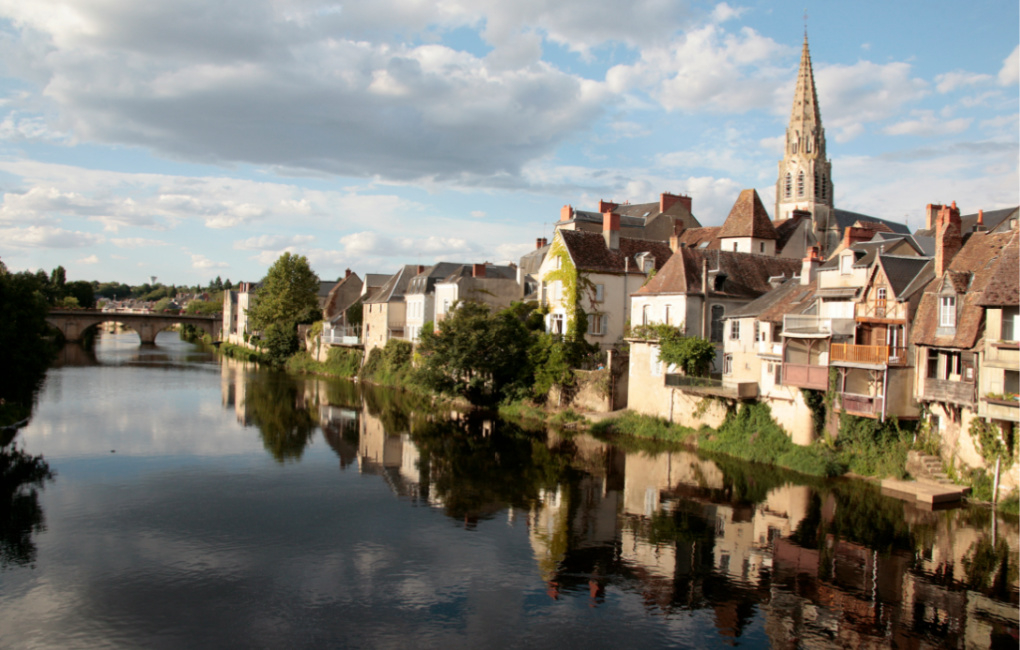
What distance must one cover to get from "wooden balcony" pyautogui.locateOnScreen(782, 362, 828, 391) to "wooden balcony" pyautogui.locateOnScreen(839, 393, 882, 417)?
94 cm

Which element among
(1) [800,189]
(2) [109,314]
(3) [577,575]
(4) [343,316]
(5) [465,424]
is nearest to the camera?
(3) [577,575]

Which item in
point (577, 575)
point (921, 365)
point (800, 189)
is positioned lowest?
point (577, 575)

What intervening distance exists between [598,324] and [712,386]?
10.4m

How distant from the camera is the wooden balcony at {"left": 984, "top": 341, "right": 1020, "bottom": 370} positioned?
21.6m

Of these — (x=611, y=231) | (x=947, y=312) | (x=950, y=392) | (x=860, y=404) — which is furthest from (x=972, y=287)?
(x=611, y=231)

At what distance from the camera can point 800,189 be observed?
76375 mm

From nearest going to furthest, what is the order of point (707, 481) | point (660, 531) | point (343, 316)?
point (660, 531) → point (707, 481) → point (343, 316)

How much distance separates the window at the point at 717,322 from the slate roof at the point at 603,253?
7121 millimetres

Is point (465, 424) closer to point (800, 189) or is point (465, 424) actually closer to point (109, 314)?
point (800, 189)

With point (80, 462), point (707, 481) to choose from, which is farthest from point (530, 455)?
point (80, 462)

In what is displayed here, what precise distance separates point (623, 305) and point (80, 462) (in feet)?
91.1

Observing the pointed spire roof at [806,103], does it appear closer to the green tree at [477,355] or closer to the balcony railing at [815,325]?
the green tree at [477,355]

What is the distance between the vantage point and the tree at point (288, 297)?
74.2 meters

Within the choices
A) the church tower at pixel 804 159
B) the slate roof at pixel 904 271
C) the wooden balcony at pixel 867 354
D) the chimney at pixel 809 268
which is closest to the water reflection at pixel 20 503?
the wooden balcony at pixel 867 354
